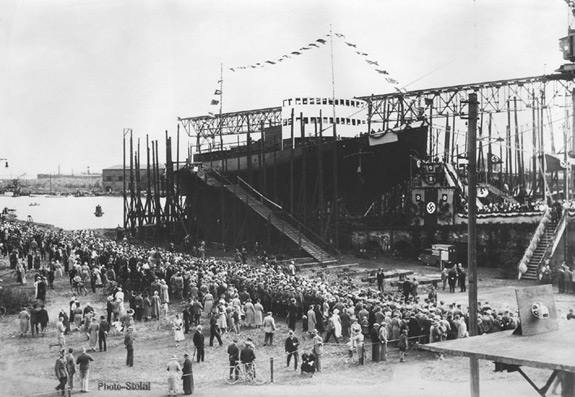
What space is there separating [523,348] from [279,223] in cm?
2918

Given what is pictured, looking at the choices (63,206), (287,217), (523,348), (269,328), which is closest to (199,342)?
(269,328)

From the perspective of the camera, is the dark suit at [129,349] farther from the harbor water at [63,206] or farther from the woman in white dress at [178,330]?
the harbor water at [63,206]

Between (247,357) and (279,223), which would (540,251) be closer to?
(279,223)

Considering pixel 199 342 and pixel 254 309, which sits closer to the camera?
pixel 199 342

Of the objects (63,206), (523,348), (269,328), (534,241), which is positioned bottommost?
(269,328)

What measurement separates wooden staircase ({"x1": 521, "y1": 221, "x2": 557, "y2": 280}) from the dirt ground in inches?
264

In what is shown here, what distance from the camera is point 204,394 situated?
1352 centimetres

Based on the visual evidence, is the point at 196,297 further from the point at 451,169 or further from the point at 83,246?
the point at 451,169

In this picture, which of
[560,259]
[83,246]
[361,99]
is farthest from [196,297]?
[361,99]

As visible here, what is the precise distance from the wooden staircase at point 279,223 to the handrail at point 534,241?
31.0ft

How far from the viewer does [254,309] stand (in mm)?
20281

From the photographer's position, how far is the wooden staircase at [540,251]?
2753 cm

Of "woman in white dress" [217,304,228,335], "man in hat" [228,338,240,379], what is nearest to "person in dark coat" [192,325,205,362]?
"man in hat" [228,338,240,379]

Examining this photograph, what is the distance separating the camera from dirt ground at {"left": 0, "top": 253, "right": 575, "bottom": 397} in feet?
43.9
